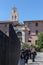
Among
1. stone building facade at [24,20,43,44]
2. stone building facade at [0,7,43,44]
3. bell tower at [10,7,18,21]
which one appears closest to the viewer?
stone building facade at [0,7,43,44]

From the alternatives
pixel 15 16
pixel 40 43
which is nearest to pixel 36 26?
Answer: pixel 40 43

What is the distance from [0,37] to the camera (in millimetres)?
5836

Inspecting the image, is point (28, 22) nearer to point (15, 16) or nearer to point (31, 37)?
point (31, 37)

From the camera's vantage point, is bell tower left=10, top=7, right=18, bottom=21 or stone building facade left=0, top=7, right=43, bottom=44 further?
bell tower left=10, top=7, right=18, bottom=21

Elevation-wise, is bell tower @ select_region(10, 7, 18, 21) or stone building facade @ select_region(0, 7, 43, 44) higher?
bell tower @ select_region(10, 7, 18, 21)

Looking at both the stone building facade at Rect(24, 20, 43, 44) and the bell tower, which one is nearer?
the stone building facade at Rect(24, 20, 43, 44)

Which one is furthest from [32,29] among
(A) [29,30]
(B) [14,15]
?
(B) [14,15]

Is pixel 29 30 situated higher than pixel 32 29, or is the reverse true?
pixel 32 29

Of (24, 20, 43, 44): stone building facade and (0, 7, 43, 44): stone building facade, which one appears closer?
(0, 7, 43, 44): stone building facade

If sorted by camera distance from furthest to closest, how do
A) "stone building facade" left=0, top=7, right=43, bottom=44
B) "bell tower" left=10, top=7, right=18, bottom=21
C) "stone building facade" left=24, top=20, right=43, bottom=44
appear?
"bell tower" left=10, top=7, right=18, bottom=21 < "stone building facade" left=24, top=20, right=43, bottom=44 < "stone building facade" left=0, top=7, right=43, bottom=44

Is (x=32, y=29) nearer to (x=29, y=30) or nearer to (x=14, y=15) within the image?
(x=29, y=30)

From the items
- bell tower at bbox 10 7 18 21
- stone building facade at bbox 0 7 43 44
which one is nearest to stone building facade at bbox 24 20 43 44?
stone building facade at bbox 0 7 43 44

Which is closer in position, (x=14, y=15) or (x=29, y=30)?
(x=29, y=30)

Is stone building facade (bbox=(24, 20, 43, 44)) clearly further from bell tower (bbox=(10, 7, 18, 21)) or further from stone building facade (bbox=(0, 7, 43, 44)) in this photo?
bell tower (bbox=(10, 7, 18, 21))
